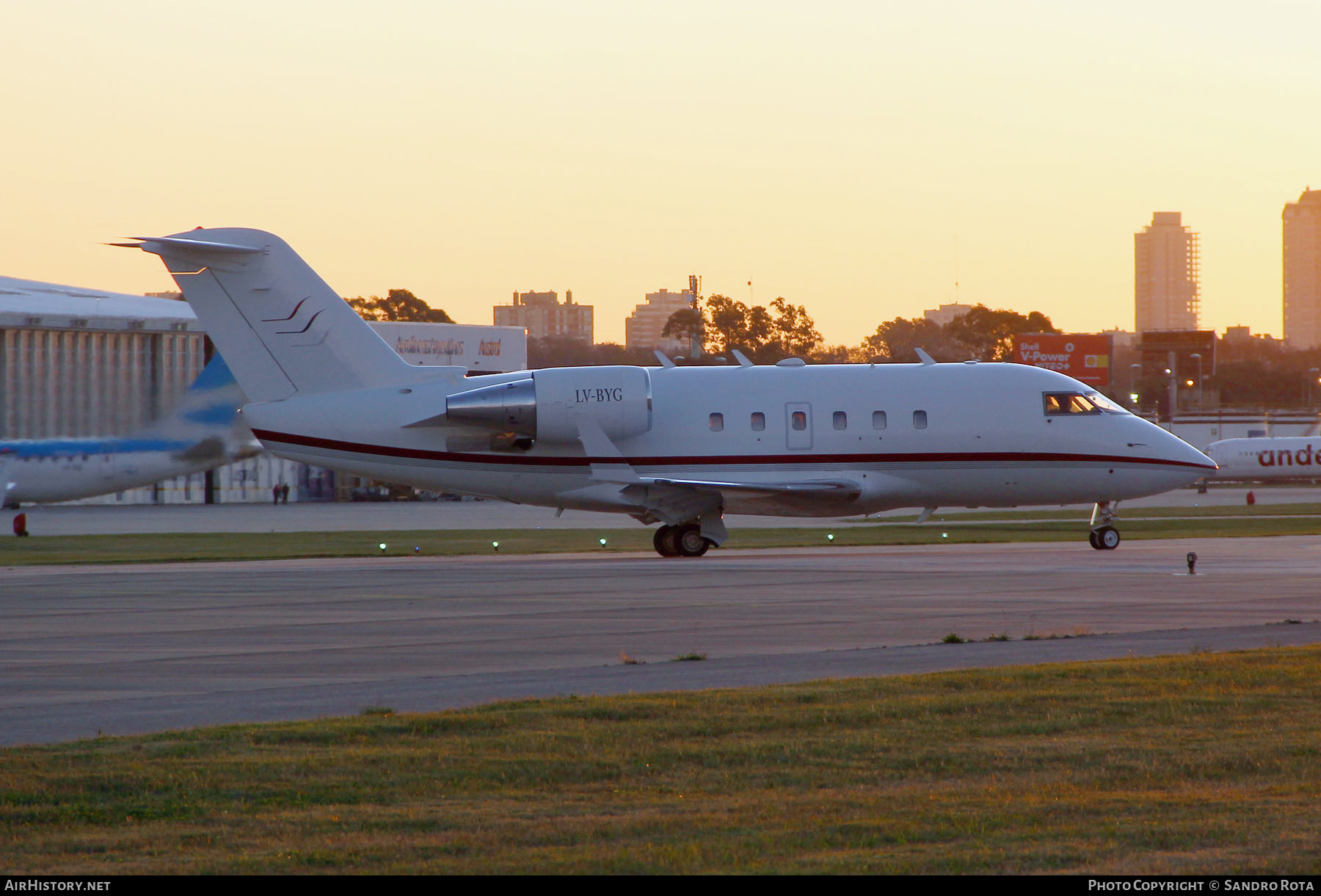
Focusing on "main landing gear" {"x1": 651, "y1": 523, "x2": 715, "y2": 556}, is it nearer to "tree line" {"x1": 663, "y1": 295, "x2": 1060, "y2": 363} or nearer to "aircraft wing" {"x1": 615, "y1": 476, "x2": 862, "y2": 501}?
"aircraft wing" {"x1": 615, "y1": 476, "x2": 862, "y2": 501}

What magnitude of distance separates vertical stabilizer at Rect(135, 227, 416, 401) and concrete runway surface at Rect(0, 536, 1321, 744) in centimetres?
405

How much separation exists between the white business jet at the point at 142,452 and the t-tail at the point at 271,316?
2.49 ft

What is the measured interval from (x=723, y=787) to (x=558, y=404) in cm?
2059

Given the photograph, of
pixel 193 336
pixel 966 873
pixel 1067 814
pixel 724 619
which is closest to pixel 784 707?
pixel 1067 814

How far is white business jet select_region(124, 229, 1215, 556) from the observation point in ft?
93.0

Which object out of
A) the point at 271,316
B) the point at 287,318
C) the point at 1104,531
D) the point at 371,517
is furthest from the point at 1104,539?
the point at 371,517

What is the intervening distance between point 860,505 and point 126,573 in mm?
14110

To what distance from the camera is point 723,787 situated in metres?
8.26

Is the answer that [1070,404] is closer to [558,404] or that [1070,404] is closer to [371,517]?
[558,404]

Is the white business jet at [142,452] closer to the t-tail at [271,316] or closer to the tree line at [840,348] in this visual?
the t-tail at [271,316]

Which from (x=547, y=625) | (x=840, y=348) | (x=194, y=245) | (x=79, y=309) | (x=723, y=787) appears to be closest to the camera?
(x=723, y=787)

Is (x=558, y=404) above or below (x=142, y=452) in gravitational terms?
above

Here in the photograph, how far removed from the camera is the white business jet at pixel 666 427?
2834cm

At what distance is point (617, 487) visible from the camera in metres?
28.8
